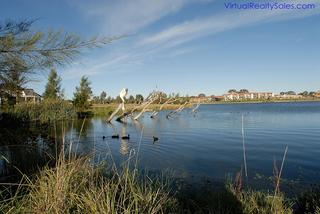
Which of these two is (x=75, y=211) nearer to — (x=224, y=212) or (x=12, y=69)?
(x=12, y=69)

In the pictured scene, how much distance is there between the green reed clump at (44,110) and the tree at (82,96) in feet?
36.7

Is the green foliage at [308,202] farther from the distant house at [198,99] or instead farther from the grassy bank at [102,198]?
the distant house at [198,99]

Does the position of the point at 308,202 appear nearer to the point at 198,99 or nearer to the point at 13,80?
the point at 13,80

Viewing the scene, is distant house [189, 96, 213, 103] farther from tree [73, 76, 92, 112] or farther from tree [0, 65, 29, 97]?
tree [0, 65, 29, 97]

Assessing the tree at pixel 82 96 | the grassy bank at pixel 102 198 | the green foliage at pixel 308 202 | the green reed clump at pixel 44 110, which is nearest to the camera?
the grassy bank at pixel 102 198

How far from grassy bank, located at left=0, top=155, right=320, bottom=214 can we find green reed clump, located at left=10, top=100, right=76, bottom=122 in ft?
76.7

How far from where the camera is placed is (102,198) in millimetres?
4918

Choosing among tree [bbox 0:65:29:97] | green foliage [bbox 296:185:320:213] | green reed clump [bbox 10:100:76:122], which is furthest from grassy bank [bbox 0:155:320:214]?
green reed clump [bbox 10:100:76:122]

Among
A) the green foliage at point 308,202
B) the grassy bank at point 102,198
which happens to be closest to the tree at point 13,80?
the grassy bank at point 102,198

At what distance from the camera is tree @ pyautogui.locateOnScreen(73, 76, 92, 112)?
62431 millimetres

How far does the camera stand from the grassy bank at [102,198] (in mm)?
4652

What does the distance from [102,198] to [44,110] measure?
3707 centimetres

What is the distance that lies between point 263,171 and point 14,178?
368 inches

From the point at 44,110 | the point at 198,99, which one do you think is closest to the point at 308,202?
the point at 44,110
